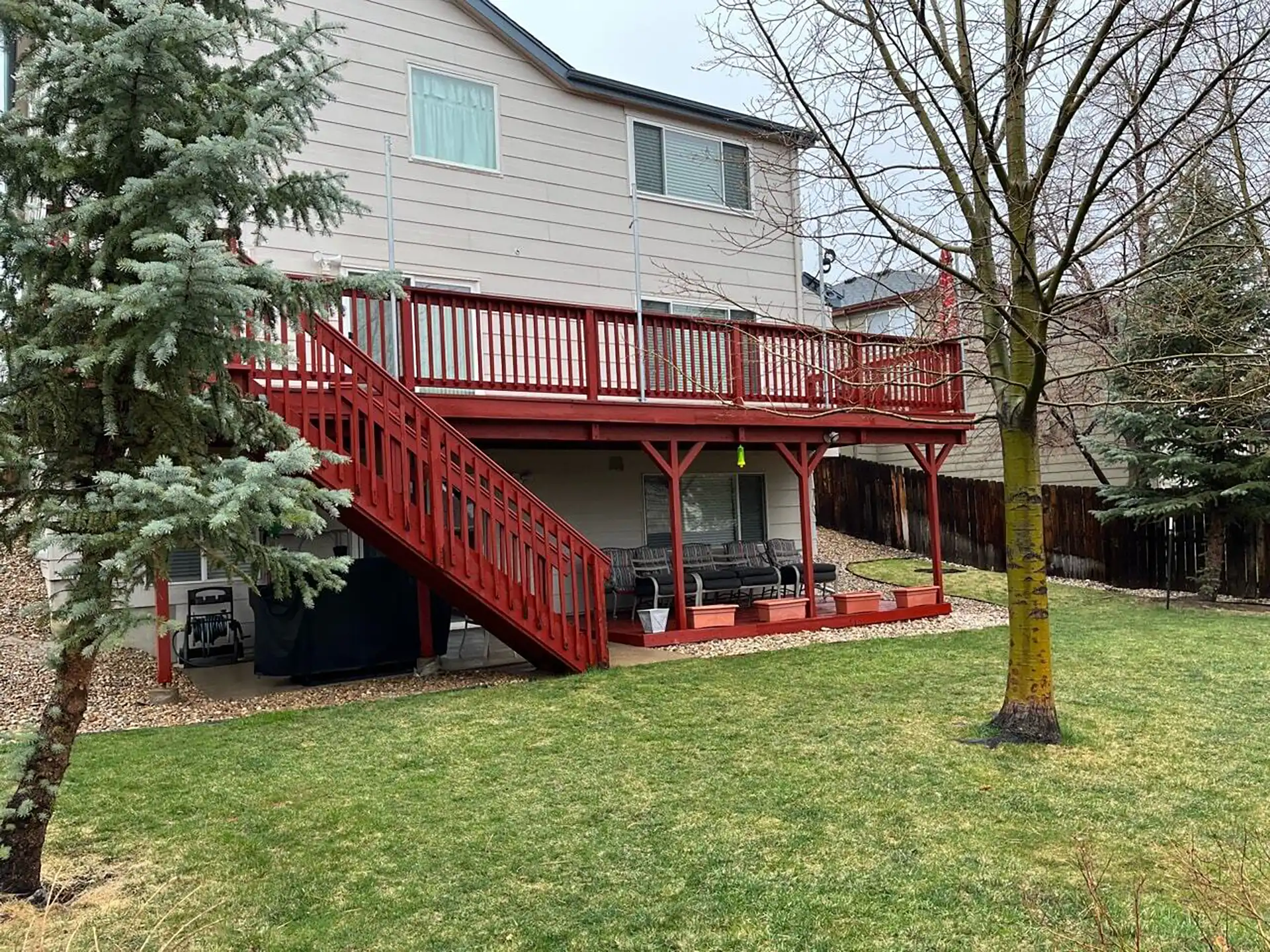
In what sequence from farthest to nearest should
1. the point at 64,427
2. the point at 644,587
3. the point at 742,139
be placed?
1. the point at 742,139
2. the point at 644,587
3. the point at 64,427

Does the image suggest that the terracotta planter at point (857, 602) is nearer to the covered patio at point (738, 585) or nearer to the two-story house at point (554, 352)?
the covered patio at point (738, 585)

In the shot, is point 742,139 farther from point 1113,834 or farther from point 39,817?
point 39,817

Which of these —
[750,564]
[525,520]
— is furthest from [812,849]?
[750,564]

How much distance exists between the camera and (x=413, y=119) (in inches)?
429

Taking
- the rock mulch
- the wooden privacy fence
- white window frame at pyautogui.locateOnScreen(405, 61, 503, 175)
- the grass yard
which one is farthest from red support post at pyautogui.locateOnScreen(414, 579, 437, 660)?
the wooden privacy fence

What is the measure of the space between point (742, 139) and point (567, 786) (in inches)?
417

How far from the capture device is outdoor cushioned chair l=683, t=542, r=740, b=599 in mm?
11414

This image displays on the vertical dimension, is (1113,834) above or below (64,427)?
below

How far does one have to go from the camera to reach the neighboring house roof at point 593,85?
37.2 ft

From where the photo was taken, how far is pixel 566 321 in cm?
953

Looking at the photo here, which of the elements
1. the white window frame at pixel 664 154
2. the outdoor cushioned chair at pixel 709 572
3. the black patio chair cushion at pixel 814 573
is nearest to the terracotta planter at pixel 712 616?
the outdoor cushioned chair at pixel 709 572

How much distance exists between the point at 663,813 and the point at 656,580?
19.7 ft

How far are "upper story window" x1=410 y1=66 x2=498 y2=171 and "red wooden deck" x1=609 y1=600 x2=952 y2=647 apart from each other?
18.9 ft

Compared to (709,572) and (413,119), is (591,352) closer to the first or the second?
(709,572)
